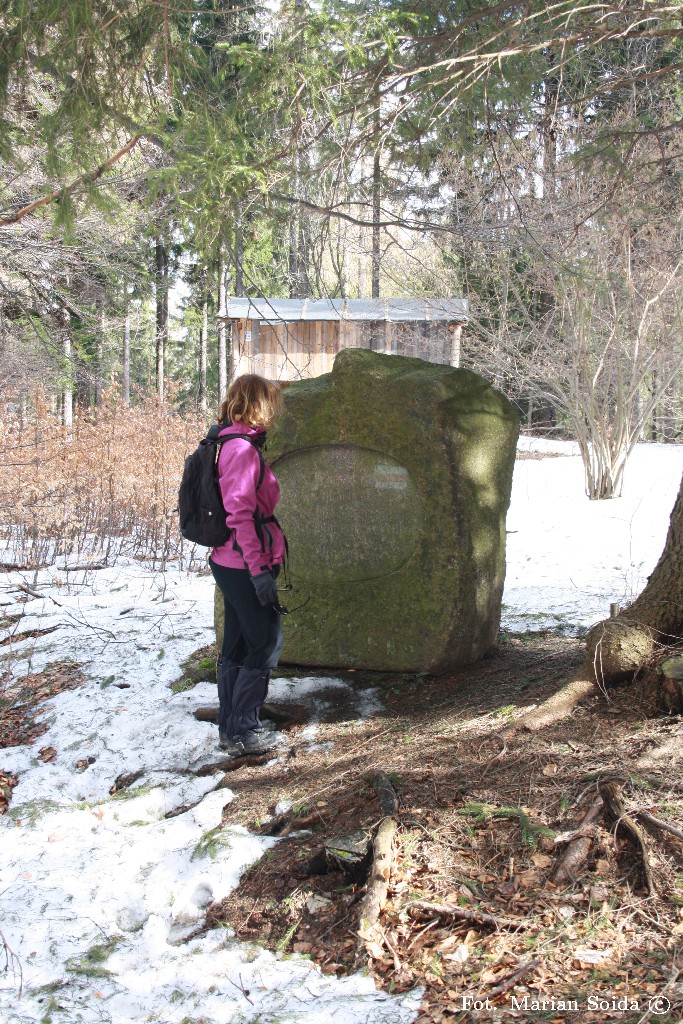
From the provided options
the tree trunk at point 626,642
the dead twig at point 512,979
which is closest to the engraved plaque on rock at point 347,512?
the tree trunk at point 626,642

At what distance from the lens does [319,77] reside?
13.9ft

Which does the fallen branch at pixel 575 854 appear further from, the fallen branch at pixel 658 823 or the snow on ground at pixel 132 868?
the snow on ground at pixel 132 868

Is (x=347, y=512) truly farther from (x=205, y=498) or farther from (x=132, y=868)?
(x=132, y=868)

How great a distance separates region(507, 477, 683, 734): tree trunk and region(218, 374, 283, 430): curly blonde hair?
1818mm

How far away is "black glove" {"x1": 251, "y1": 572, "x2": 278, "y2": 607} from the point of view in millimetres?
3732

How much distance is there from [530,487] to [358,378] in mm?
8306

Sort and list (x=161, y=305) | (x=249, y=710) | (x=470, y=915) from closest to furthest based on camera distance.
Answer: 1. (x=470, y=915)
2. (x=249, y=710)
3. (x=161, y=305)

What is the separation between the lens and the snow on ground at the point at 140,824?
2.28 metres

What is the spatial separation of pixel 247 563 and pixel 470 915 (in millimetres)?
1868

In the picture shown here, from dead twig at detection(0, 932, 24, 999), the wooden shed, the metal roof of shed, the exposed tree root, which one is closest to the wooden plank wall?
the wooden shed

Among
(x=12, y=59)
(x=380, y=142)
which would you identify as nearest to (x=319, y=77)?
(x=380, y=142)

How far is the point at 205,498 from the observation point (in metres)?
3.80

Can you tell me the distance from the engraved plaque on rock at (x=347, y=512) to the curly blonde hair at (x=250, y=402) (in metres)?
0.95

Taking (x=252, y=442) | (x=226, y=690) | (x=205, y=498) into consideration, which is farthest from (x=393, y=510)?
(x=226, y=690)
